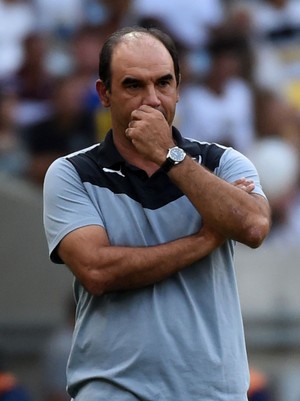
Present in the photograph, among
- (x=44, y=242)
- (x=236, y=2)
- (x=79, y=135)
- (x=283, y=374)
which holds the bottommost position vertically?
(x=283, y=374)

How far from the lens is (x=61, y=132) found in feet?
31.7

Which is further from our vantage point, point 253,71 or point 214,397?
point 253,71

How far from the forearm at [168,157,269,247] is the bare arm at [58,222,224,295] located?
65mm

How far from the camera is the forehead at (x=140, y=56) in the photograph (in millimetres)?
4293

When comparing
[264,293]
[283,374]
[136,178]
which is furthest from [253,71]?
[136,178]

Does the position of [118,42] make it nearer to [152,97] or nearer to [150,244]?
[152,97]

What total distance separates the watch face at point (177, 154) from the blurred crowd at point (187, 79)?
5269 mm

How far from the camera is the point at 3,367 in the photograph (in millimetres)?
8547

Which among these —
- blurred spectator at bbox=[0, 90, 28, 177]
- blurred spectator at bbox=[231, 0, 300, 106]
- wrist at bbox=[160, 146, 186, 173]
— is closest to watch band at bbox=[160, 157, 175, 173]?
wrist at bbox=[160, 146, 186, 173]

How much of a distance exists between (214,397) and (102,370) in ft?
1.32

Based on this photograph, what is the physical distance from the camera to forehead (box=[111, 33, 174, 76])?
4.29 metres

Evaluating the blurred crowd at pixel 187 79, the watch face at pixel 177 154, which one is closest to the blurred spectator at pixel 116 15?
the blurred crowd at pixel 187 79

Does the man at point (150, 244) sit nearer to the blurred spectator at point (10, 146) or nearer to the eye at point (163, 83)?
the eye at point (163, 83)

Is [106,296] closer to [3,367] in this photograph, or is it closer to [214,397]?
[214,397]
